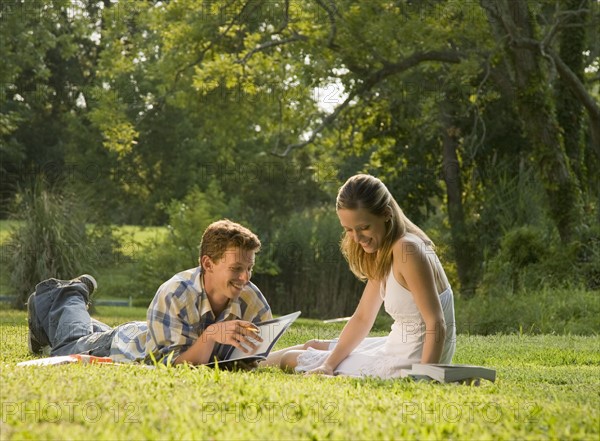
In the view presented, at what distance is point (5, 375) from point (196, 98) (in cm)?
1458

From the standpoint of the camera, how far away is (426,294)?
5176 mm

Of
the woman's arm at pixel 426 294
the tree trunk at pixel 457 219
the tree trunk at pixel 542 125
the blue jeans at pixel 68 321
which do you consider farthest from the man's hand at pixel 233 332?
the tree trunk at pixel 457 219

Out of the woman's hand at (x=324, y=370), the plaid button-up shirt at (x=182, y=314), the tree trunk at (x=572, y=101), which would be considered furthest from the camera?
the tree trunk at (x=572, y=101)

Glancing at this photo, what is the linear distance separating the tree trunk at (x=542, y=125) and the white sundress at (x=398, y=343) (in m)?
9.84

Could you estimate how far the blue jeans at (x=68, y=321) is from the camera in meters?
6.57

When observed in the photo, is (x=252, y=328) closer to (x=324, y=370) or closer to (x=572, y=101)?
(x=324, y=370)

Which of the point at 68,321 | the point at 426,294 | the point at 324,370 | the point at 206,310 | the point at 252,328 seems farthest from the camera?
the point at 68,321

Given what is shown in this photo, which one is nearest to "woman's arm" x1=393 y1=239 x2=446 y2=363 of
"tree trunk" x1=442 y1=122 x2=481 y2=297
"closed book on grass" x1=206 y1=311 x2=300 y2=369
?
"closed book on grass" x1=206 y1=311 x2=300 y2=369

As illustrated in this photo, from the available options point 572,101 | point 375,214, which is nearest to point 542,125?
point 572,101

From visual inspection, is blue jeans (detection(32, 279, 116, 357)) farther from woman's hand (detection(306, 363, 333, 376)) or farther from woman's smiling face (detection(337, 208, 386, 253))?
woman's smiling face (detection(337, 208, 386, 253))

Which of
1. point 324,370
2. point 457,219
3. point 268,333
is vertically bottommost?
point 324,370

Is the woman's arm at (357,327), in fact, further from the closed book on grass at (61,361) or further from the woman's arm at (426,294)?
the closed book on grass at (61,361)

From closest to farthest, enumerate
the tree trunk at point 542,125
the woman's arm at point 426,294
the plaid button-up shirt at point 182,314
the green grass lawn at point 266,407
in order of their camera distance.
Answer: the green grass lawn at point 266,407 → the woman's arm at point 426,294 → the plaid button-up shirt at point 182,314 → the tree trunk at point 542,125

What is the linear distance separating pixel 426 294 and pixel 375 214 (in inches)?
21.5
